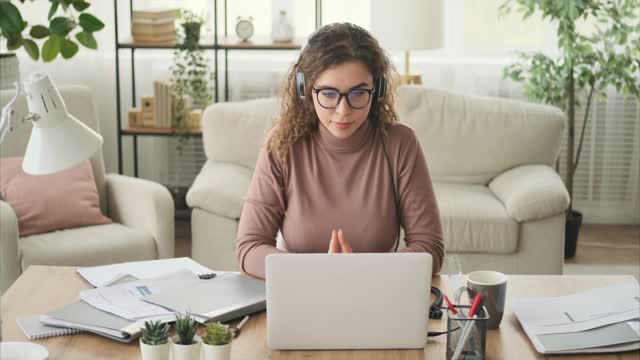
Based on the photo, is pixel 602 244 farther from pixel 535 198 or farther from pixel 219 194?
pixel 219 194

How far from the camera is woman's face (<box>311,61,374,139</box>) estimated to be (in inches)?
82.0

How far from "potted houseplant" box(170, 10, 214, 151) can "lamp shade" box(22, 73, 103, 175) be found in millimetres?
3147

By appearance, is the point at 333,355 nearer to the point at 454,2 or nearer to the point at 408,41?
the point at 408,41

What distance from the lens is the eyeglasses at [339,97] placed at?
2.08m

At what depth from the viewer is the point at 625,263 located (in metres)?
4.50

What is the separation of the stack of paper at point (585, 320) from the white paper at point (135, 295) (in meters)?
0.68

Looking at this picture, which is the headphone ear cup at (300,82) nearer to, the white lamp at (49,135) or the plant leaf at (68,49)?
the white lamp at (49,135)

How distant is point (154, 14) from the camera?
4.64 m

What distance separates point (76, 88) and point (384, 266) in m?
2.60

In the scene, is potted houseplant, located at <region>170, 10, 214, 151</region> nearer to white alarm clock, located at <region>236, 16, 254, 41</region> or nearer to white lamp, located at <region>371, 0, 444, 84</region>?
white alarm clock, located at <region>236, 16, 254, 41</region>

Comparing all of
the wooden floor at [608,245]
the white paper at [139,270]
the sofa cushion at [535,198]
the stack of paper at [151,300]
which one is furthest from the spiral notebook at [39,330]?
the wooden floor at [608,245]

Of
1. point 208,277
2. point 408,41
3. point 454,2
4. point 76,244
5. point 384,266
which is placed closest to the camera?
point 384,266

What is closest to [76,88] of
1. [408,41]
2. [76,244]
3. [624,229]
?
[76,244]

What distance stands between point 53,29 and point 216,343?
23.3 inches
